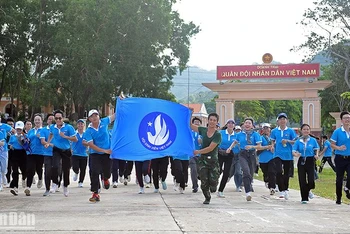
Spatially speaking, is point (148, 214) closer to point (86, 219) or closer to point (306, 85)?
point (86, 219)

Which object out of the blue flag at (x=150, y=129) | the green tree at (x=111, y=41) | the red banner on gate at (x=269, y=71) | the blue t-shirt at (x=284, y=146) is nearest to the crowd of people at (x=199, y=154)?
the blue t-shirt at (x=284, y=146)

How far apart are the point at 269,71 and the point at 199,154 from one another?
98.5 feet

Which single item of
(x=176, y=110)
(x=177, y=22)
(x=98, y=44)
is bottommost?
(x=176, y=110)

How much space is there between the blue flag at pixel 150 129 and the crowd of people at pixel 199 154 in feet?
0.99

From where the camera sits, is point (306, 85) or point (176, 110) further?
point (306, 85)

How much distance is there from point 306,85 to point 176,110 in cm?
2962

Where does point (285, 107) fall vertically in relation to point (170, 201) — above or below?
above

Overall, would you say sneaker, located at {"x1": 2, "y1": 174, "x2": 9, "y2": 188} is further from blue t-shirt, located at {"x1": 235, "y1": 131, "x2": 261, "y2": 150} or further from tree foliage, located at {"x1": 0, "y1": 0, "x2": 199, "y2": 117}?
tree foliage, located at {"x1": 0, "y1": 0, "x2": 199, "y2": 117}

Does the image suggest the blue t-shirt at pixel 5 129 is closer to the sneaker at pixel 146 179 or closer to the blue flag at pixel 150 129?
the blue flag at pixel 150 129

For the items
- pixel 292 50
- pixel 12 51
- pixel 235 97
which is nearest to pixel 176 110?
pixel 292 50

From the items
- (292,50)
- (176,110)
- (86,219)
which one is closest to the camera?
(86,219)

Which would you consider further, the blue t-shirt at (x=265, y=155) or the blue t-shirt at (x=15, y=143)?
the blue t-shirt at (x=15, y=143)

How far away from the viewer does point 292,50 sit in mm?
34062

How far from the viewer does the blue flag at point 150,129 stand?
11.1m
